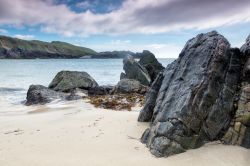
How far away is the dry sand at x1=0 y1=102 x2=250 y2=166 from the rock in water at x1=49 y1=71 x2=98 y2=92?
12.2 m

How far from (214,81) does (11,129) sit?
7212 millimetres

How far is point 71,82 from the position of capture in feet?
80.9

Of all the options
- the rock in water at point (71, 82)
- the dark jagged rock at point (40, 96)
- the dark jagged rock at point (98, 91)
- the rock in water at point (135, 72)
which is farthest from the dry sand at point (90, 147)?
the rock in water at point (135, 72)

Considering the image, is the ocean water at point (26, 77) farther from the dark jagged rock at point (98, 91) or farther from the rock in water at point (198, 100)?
the rock in water at point (198, 100)

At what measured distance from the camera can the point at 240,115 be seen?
8172 mm

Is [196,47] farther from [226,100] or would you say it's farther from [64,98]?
[64,98]

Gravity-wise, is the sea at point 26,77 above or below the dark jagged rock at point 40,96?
below

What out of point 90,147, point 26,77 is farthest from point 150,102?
point 26,77

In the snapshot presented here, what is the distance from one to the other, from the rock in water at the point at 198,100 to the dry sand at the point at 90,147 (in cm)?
32

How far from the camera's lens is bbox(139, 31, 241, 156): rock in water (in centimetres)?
781

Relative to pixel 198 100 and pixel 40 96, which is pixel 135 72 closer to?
pixel 40 96

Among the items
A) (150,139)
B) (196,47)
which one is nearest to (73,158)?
(150,139)

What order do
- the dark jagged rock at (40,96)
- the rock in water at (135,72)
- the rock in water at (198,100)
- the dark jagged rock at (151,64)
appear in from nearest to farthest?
the rock in water at (198,100) → the dark jagged rock at (40,96) → the rock in water at (135,72) → the dark jagged rock at (151,64)

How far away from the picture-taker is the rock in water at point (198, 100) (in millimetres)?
7809
